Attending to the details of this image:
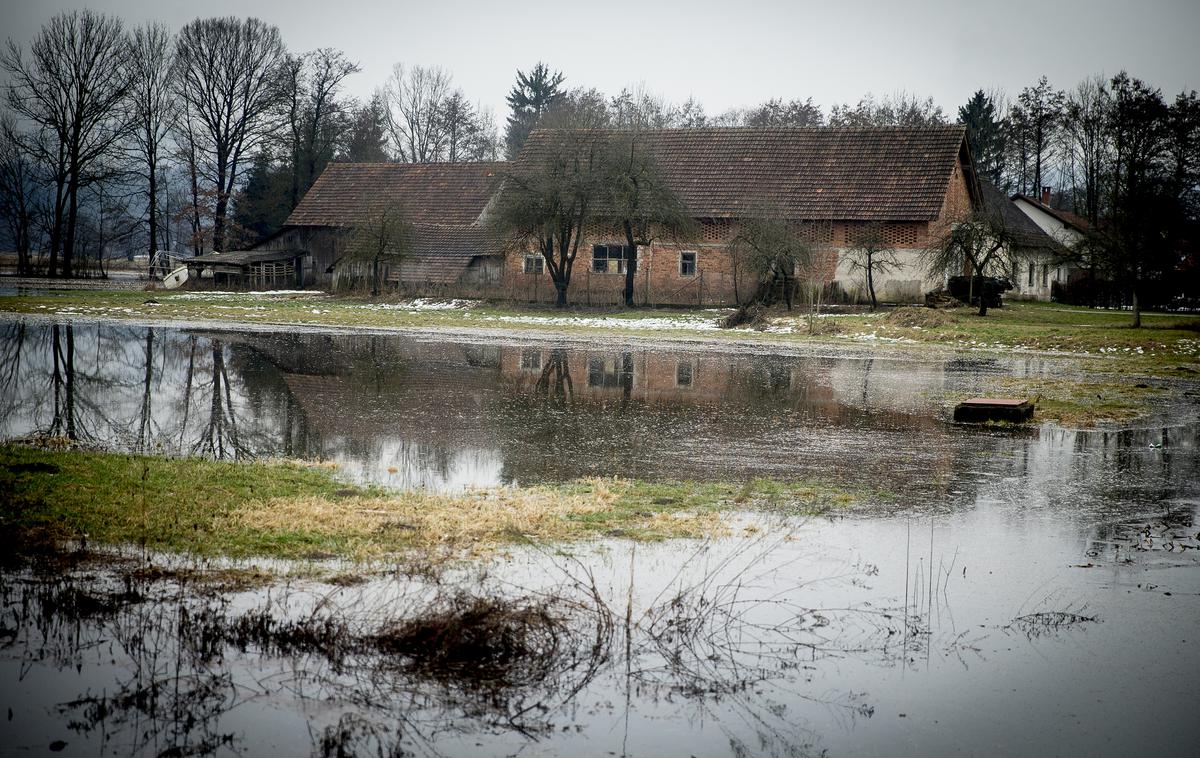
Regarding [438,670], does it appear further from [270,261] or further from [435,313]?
[270,261]

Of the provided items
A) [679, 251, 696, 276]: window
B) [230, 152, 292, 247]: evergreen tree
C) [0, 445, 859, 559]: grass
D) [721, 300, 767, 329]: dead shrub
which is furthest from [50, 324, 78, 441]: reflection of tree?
[230, 152, 292, 247]: evergreen tree

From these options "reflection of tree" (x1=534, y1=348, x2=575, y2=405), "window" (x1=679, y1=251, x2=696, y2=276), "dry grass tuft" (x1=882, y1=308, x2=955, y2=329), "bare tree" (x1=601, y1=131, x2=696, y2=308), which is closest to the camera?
"reflection of tree" (x1=534, y1=348, x2=575, y2=405)

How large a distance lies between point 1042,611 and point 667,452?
584 centimetres

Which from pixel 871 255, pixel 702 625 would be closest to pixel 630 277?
pixel 871 255

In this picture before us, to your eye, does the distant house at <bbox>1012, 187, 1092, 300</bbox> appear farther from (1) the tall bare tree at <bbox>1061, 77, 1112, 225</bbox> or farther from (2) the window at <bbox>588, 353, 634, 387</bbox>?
(2) the window at <bbox>588, 353, 634, 387</bbox>

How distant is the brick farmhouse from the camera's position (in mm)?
41781

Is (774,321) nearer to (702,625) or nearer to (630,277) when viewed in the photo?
(630,277)

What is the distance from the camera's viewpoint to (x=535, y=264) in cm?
4691

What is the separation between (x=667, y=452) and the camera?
12461mm

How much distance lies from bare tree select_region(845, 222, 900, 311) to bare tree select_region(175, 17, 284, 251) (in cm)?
3927

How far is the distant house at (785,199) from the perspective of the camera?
41.7 metres

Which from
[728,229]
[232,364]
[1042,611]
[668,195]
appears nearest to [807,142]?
[728,229]

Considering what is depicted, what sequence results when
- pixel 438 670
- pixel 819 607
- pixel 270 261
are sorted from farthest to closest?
pixel 270 261, pixel 819 607, pixel 438 670

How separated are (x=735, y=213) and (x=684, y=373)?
23.3 metres
